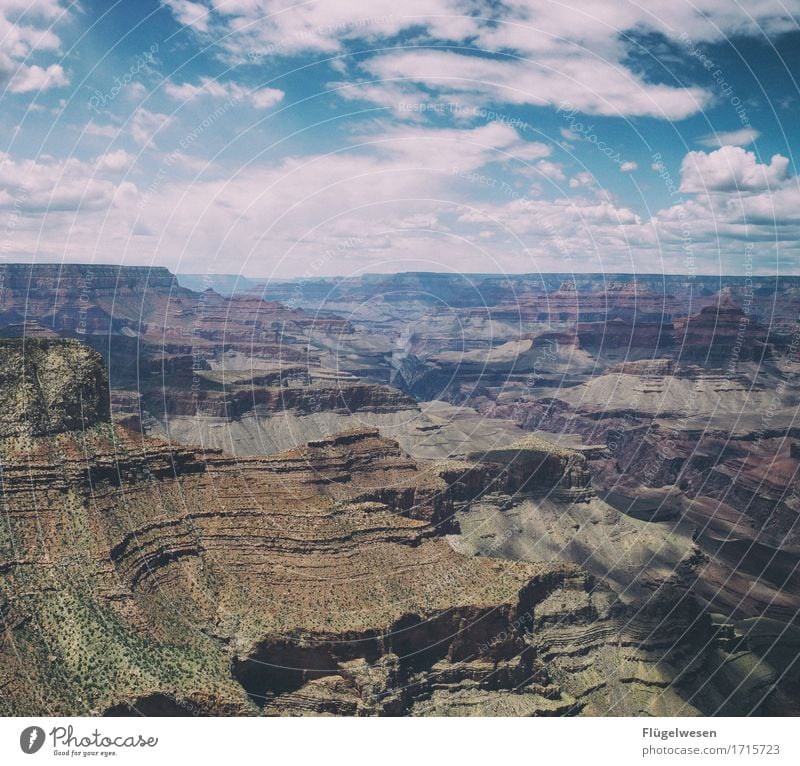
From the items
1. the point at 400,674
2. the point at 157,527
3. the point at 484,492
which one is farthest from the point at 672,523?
the point at 157,527

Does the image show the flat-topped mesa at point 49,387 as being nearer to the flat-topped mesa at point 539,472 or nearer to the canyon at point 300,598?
the canyon at point 300,598

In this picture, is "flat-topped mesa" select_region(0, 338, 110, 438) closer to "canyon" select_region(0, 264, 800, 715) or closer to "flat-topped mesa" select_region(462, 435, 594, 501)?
"canyon" select_region(0, 264, 800, 715)

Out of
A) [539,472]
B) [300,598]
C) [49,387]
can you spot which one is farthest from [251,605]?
[539,472]

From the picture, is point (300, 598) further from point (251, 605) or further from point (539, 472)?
point (539, 472)

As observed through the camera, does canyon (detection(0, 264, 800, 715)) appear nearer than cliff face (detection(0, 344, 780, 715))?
No
